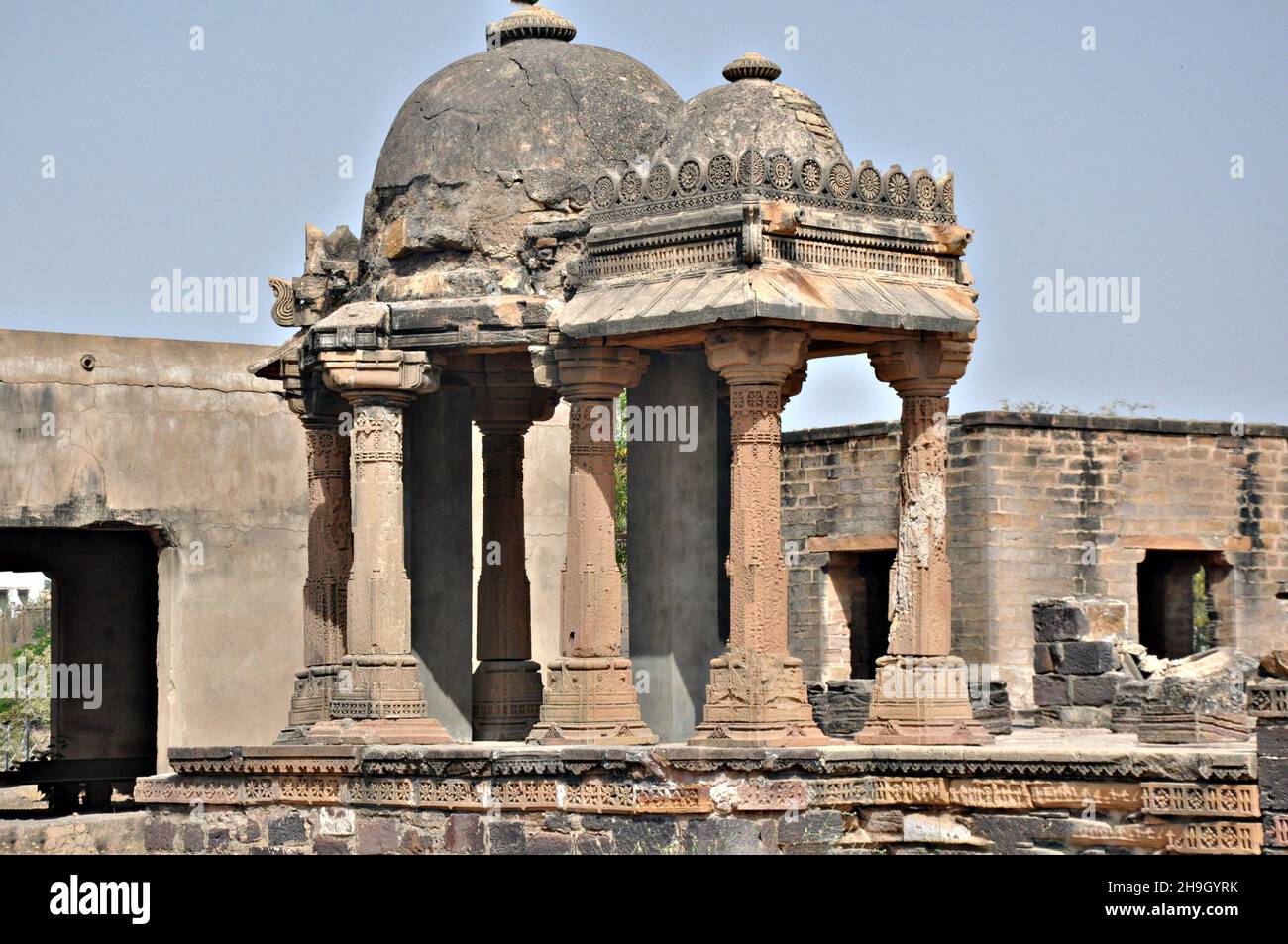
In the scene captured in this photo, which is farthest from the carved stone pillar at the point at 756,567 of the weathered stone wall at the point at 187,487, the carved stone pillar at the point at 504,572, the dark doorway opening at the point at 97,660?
the dark doorway opening at the point at 97,660

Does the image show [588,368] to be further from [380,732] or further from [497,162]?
[380,732]

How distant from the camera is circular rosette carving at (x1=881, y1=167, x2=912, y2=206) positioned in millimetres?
15672

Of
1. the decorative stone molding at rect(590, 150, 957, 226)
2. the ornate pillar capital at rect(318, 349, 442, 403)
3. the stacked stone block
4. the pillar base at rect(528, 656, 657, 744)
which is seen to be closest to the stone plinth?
the pillar base at rect(528, 656, 657, 744)

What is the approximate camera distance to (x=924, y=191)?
52.1ft

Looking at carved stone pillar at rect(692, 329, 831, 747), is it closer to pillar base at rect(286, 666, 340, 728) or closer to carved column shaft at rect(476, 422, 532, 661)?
pillar base at rect(286, 666, 340, 728)

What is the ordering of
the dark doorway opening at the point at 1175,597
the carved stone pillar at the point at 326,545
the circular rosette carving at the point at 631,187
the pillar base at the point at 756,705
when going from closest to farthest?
the pillar base at the point at 756,705 → the circular rosette carving at the point at 631,187 → the carved stone pillar at the point at 326,545 → the dark doorway opening at the point at 1175,597

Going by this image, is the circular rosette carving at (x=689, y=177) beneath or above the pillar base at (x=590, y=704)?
above

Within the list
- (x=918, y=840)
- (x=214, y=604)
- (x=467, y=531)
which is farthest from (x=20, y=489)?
(x=918, y=840)

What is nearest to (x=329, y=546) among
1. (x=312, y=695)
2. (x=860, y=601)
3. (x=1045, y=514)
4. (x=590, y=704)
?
(x=312, y=695)

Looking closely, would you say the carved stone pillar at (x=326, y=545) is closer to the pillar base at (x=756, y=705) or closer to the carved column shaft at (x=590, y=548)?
the carved column shaft at (x=590, y=548)

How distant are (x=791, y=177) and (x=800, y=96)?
91 cm

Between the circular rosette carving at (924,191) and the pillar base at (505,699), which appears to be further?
the pillar base at (505,699)

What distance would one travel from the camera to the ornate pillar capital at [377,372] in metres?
16.4

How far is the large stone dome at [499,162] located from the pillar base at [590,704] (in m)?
2.51
